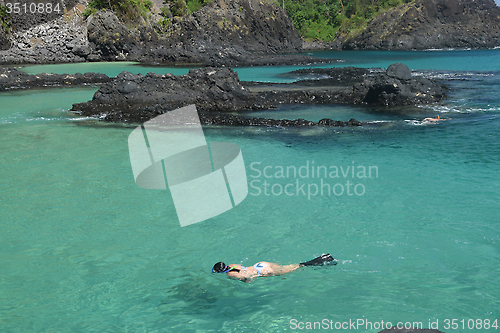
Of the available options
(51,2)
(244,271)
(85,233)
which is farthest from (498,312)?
(51,2)

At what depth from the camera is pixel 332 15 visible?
106m

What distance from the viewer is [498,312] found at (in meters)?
5.10

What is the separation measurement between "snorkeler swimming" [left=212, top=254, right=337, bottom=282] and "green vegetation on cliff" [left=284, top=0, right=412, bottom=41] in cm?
9707

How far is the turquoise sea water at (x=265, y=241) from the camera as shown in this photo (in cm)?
526

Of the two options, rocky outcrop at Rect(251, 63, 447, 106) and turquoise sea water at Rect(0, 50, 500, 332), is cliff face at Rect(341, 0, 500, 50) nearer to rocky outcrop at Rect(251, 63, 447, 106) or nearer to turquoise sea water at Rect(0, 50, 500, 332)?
rocky outcrop at Rect(251, 63, 447, 106)

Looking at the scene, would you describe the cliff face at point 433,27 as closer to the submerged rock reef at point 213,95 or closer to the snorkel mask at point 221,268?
the submerged rock reef at point 213,95

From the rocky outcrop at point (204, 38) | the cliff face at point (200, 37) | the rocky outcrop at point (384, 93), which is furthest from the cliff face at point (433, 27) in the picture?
the rocky outcrop at point (384, 93)

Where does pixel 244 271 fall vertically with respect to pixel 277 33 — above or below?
below

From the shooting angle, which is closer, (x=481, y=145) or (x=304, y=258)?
(x=304, y=258)

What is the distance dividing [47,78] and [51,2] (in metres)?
28.4

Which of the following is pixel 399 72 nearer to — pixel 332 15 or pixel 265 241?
pixel 265 241

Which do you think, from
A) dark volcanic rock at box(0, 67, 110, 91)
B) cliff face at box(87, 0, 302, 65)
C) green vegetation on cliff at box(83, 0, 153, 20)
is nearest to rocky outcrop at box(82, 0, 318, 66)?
cliff face at box(87, 0, 302, 65)

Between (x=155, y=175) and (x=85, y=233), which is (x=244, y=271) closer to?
(x=85, y=233)

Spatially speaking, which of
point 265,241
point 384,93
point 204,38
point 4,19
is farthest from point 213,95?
point 4,19
